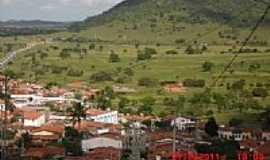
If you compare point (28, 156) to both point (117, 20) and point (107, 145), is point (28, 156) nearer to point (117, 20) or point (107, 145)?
point (107, 145)

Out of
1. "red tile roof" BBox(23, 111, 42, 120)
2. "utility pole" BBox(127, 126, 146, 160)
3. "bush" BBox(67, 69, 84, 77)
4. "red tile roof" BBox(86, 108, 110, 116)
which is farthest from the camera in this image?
"bush" BBox(67, 69, 84, 77)

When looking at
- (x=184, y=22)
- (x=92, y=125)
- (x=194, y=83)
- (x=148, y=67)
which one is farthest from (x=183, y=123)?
(x=184, y=22)

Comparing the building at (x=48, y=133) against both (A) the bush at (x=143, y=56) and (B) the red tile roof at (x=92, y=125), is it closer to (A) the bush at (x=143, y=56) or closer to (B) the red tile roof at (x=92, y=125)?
(B) the red tile roof at (x=92, y=125)

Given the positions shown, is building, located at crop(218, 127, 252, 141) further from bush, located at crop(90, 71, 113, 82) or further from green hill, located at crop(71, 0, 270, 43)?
green hill, located at crop(71, 0, 270, 43)

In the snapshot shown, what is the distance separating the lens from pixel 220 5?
82.2 meters

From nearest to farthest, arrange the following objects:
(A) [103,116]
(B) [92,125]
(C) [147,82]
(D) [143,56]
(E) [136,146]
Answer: (E) [136,146] → (B) [92,125] → (A) [103,116] → (C) [147,82] → (D) [143,56]

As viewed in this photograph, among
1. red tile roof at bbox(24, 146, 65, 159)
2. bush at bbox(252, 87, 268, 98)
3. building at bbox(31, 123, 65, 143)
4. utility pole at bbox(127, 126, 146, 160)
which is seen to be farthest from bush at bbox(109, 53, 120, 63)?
red tile roof at bbox(24, 146, 65, 159)

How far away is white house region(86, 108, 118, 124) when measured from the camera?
34.8m

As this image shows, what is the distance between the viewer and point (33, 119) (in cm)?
3428

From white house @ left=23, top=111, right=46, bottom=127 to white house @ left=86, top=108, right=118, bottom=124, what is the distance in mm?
2483

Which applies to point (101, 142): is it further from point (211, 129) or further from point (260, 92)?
point (260, 92)

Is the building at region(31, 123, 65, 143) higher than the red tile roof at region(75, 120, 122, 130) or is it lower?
higher

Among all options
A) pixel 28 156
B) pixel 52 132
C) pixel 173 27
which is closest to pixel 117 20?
pixel 173 27

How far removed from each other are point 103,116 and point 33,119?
3.77 metres
